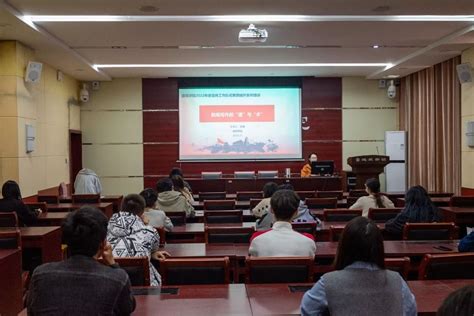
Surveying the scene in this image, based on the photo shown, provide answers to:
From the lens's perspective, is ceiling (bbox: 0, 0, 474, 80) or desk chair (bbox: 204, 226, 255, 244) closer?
desk chair (bbox: 204, 226, 255, 244)

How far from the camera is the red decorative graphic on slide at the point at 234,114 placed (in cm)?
1276

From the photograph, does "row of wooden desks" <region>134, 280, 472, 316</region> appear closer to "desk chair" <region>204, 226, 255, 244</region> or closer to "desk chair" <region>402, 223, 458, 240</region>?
"desk chair" <region>204, 226, 255, 244</region>

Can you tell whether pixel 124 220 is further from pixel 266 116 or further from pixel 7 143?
pixel 266 116

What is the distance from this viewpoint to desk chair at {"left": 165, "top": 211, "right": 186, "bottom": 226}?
560cm

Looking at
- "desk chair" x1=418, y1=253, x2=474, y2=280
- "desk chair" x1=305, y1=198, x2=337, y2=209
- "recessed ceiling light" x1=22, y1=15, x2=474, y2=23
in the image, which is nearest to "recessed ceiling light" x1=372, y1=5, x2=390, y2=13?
"recessed ceiling light" x1=22, y1=15, x2=474, y2=23

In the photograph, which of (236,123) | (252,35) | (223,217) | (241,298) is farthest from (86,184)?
(241,298)

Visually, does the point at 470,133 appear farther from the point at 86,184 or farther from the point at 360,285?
the point at 360,285

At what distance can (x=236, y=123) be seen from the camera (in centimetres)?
1278

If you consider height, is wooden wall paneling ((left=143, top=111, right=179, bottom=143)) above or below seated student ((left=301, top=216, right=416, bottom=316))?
above

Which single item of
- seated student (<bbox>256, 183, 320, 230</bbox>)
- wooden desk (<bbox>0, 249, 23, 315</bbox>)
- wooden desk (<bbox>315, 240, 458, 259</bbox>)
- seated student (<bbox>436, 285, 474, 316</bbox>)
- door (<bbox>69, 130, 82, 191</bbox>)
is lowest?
wooden desk (<bbox>0, 249, 23, 315</bbox>)

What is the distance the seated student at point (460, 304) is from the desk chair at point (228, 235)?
10.9ft

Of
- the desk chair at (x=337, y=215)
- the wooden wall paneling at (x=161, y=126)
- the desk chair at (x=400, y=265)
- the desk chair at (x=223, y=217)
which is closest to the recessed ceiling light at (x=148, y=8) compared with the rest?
the desk chair at (x=223, y=217)

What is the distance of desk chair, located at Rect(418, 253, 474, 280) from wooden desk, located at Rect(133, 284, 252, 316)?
1041 mm

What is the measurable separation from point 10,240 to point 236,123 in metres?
8.94
